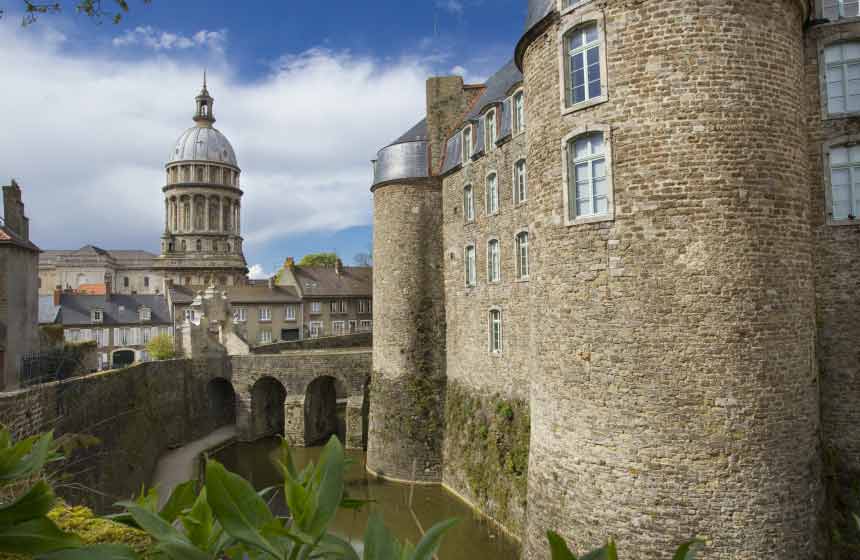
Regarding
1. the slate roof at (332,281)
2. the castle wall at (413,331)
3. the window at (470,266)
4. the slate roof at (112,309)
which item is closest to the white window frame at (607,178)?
the window at (470,266)

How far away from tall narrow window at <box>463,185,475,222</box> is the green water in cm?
714

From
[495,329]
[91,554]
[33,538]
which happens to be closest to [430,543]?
[91,554]

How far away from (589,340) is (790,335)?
2.40 m

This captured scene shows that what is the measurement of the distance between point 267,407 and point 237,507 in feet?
83.5

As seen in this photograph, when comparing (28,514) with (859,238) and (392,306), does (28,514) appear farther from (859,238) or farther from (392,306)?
(392,306)

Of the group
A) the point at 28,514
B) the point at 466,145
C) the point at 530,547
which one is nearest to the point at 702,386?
the point at 530,547

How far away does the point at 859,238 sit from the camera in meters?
8.26

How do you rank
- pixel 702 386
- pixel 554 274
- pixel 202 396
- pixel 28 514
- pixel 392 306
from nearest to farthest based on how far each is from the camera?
1. pixel 28 514
2. pixel 702 386
3. pixel 554 274
4. pixel 392 306
5. pixel 202 396

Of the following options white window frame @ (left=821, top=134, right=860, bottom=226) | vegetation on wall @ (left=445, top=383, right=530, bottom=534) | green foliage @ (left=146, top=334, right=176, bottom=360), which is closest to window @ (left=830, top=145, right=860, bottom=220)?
white window frame @ (left=821, top=134, right=860, bottom=226)

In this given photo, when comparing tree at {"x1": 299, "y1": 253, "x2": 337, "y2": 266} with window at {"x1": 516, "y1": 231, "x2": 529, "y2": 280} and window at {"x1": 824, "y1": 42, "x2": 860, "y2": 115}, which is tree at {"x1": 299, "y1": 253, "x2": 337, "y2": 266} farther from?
window at {"x1": 824, "y1": 42, "x2": 860, "y2": 115}

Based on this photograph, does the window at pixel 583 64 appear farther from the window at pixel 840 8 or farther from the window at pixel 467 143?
the window at pixel 467 143

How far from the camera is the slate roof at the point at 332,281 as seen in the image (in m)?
41.2

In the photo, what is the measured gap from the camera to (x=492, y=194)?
1519cm

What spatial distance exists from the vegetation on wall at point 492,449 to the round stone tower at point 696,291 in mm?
5210
